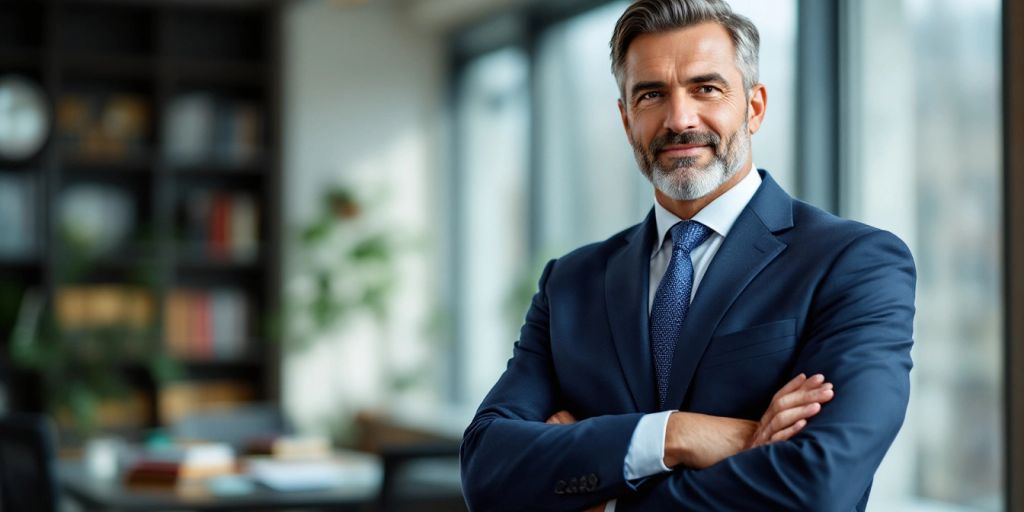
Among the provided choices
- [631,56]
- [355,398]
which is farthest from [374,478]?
[355,398]

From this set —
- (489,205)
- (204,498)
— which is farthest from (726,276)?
(489,205)

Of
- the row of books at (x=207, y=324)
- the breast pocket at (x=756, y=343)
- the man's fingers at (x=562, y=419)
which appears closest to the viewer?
the breast pocket at (x=756, y=343)

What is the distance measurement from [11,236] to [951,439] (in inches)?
198

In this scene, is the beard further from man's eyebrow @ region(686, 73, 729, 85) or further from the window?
the window

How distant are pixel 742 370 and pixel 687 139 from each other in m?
0.36

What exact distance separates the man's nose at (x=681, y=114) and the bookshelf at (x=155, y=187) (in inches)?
212

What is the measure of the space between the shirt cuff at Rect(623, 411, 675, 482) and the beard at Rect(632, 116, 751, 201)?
36 cm

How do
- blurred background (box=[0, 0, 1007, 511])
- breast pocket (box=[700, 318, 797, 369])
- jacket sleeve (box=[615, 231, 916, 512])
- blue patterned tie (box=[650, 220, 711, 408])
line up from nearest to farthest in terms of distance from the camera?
Answer: jacket sleeve (box=[615, 231, 916, 512]), breast pocket (box=[700, 318, 797, 369]), blue patterned tie (box=[650, 220, 711, 408]), blurred background (box=[0, 0, 1007, 511])

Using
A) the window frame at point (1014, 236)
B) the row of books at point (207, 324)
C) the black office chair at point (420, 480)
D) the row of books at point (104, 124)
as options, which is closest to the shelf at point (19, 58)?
the row of books at point (104, 124)

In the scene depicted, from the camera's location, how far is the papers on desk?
412 centimetres

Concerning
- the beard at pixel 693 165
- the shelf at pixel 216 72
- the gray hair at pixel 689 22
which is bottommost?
the beard at pixel 693 165

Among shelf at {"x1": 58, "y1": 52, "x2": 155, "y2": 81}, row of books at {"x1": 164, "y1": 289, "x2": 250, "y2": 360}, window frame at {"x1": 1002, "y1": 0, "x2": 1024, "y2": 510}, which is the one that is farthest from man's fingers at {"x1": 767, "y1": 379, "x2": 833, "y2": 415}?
shelf at {"x1": 58, "y1": 52, "x2": 155, "y2": 81}

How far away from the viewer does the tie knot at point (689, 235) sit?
204 cm

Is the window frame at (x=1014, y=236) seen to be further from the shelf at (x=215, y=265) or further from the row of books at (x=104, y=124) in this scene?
the row of books at (x=104, y=124)
